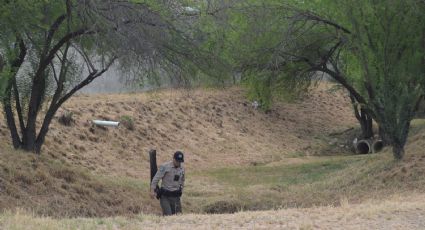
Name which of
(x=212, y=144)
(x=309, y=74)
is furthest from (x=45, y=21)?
(x=212, y=144)

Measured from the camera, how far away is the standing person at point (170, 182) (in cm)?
1325

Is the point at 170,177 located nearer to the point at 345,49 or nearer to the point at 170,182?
the point at 170,182

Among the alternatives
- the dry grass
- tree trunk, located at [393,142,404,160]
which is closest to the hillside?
tree trunk, located at [393,142,404,160]

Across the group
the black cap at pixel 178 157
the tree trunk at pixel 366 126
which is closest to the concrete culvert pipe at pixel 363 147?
the tree trunk at pixel 366 126

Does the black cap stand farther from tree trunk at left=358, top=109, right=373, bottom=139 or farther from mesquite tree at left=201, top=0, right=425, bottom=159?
tree trunk at left=358, top=109, right=373, bottom=139

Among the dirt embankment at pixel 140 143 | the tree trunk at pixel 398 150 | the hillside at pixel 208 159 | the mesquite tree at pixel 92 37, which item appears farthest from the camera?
the tree trunk at pixel 398 150

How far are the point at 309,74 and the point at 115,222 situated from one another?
17996mm

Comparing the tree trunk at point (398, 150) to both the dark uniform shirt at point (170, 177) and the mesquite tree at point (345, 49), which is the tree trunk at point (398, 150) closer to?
the mesquite tree at point (345, 49)

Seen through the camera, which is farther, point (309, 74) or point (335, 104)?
point (335, 104)

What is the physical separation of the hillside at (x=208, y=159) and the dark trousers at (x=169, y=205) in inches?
84.8

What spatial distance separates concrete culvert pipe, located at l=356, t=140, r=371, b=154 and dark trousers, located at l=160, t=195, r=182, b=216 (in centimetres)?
2406

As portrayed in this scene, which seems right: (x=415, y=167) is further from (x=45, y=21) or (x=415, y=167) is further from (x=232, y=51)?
(x=45, y=21)

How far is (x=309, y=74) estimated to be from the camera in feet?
87.7

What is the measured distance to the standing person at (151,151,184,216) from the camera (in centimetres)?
1325
